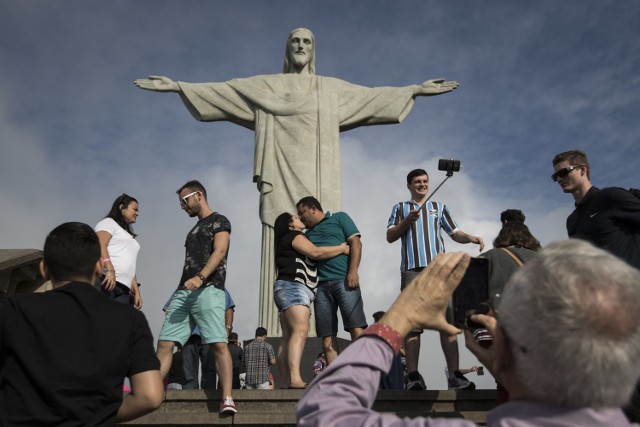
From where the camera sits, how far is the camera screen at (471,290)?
4.96 feet

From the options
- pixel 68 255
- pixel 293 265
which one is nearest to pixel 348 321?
pixel 293 265

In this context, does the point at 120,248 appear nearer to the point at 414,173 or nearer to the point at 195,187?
the point at 195,187

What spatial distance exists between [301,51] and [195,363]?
5.44 meters

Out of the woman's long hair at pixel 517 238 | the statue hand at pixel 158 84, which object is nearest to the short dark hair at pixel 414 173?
the woman's long hair at pixel 517 238

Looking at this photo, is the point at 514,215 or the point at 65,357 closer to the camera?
the point at 65,357

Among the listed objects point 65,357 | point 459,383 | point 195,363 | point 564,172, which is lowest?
point 195,363

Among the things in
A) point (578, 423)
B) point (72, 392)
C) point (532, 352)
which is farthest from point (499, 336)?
point (72, 392)

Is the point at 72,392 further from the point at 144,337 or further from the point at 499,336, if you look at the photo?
the point at 499,336

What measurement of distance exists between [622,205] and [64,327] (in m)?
2.98

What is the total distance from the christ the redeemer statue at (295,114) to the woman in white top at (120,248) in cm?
388

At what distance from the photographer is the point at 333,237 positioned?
525 cm

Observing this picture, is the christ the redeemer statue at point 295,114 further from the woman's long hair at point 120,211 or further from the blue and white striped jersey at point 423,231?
the woman's long hair at point 120,211

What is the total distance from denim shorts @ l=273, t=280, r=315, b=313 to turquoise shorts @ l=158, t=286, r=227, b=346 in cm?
45

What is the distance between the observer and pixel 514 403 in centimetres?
108
